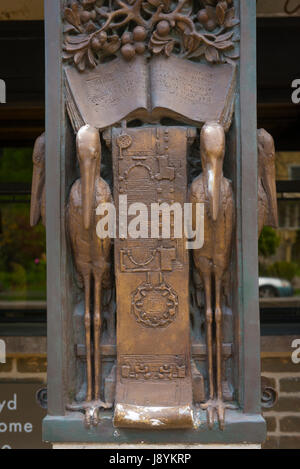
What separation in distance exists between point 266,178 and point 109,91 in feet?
2.00

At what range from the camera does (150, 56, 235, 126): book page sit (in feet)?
5.66

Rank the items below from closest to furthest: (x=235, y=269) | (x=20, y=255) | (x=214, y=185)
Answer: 1. (x=214, y=185)
2. (x=235, y=269)
3. (x=20, y=255)

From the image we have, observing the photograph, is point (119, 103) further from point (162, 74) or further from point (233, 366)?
point (233, 366)

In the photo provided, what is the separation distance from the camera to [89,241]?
1.74m

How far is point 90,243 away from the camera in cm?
174

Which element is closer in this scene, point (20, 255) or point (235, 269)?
point (235, 269)

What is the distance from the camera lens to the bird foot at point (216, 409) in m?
1.68

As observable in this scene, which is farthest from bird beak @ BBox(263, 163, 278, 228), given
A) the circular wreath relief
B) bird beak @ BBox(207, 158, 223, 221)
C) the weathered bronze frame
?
the circular wreath relief

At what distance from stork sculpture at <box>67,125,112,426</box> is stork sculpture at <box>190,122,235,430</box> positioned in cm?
31

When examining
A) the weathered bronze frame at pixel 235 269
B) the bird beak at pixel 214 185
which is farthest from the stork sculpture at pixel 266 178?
the bird beak at pixel 214 185

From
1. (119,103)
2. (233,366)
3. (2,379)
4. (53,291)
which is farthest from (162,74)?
(2,379)

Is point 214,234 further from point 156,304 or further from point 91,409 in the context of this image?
point 91,409

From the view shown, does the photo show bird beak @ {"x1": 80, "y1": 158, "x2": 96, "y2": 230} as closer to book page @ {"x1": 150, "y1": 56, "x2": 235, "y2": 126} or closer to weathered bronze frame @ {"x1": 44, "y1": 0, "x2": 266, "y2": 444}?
weathered bronze frame @ {"x1": 44, "y1": 0, "x2": 266, "y2": 444}

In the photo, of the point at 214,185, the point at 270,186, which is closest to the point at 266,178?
the point at 270,186
